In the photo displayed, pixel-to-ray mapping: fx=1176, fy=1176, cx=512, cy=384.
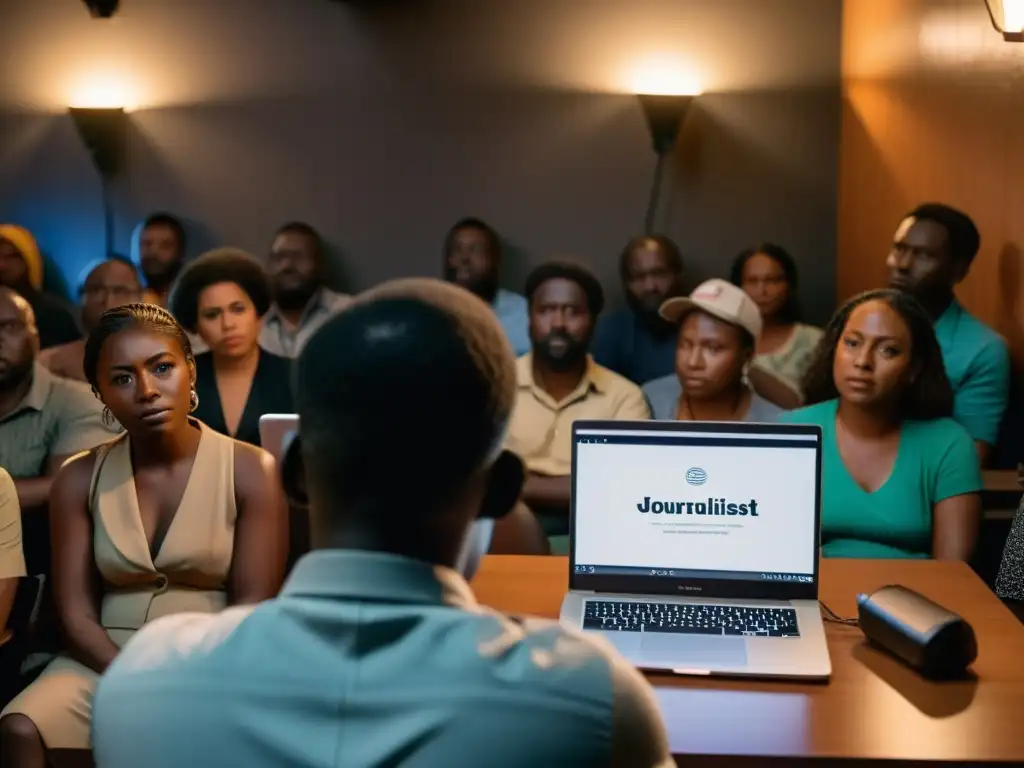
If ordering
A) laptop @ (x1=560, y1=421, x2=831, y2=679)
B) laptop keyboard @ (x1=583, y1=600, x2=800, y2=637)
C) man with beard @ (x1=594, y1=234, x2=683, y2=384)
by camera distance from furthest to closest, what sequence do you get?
man with beard @ (x1=594, y1=234, x2=683, y2=384), laptop @ (x1=560, y1=421, x2=831, y2=679), laptop keyboard @ (x1=583, y1=600, x2=800, y2=637)

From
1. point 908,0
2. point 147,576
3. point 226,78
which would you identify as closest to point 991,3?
point 908,0

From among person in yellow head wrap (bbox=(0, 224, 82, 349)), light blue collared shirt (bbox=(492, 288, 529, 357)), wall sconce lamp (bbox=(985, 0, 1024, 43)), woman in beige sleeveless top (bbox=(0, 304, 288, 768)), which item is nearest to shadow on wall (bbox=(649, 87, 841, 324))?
light blue collared shirt (bbox=(492, 288, 529, 357))

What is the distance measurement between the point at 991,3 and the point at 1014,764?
2.49 meters

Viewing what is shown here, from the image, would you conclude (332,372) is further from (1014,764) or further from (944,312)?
(944,312)

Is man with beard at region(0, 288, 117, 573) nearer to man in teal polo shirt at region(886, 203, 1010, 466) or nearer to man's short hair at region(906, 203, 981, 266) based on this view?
man in teal polo shirt at region(886, 203, 1010, 466)

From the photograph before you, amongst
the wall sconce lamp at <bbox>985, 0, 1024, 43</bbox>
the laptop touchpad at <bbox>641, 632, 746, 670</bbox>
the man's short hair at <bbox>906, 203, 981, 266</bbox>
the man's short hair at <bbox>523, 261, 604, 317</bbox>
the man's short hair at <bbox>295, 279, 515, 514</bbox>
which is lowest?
the laptop touchpad at <bbox>641, 632, 746, 670</bbox>

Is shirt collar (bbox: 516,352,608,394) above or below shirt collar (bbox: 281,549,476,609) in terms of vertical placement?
below

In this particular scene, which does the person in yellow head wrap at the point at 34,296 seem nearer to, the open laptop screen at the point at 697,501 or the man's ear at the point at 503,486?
the open laptop screen at the point at 697,501

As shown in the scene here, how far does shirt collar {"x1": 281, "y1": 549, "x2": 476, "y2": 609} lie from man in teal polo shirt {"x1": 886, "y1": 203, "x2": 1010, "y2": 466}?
2.88 m

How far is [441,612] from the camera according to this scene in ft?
2.97

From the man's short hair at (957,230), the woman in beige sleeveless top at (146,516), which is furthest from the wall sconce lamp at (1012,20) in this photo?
the woman in beige sleeveless top at (146,516)

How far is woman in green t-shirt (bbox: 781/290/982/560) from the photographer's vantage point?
2.55 m

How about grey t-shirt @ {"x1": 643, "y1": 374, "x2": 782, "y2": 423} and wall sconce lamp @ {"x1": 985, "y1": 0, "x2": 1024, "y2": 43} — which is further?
grey t-shirt @ {"x1": 643, "y1": 374, "x2": 782, "y2": 423}

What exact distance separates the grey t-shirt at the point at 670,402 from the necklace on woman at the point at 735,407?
0.04 ft
